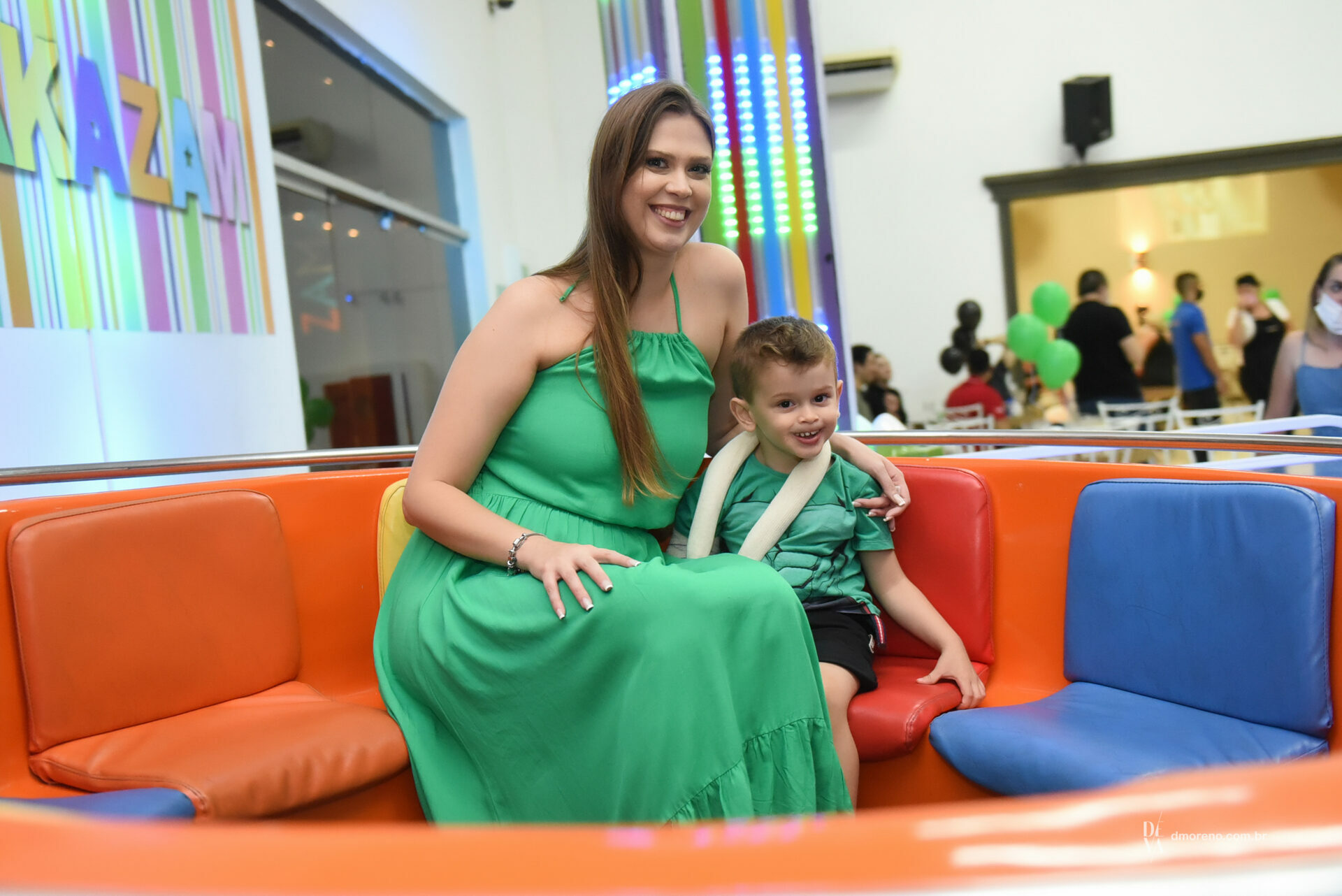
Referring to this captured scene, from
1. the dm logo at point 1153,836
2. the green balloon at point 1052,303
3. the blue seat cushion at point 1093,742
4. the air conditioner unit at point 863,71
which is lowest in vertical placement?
the blue seat cushion at point 1093,742

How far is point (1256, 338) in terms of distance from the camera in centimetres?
528

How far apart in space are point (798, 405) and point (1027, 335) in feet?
18.2

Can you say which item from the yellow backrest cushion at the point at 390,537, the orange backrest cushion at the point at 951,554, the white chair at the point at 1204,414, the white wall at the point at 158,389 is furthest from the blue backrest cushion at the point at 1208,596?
the white chair at the point at 1204,414

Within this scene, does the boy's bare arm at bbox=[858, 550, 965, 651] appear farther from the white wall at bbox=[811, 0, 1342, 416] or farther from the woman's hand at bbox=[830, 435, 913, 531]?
the white wall at bbox=[811, 0, 1342, 416]

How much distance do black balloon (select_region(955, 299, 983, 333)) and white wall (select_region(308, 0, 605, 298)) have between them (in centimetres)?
345

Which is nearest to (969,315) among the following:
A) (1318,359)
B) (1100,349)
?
(1100,349)

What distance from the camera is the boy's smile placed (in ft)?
5.57

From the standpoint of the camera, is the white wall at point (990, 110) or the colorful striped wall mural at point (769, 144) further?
the white wall at point (990, 110)

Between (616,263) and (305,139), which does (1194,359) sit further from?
→ (616,263)

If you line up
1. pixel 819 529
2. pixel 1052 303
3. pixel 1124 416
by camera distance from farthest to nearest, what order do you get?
pixel 1052 303 < pixel 1124 416 < pixel 819 529

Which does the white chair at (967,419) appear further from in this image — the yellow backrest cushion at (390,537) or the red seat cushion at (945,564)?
the yellow backrest cushion at (390,537)

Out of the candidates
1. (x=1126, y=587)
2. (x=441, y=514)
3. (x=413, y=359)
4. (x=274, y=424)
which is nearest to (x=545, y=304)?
(x=441, y=514)

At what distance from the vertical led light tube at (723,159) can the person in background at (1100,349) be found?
2826 millimetres

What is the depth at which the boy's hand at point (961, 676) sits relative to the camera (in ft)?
5.44
